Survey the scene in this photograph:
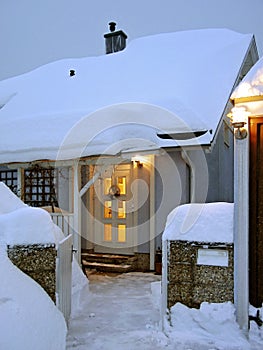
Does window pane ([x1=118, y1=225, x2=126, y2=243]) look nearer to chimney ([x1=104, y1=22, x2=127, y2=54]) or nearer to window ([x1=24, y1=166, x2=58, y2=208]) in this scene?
window ([x1=24, y1=166, x2=58, y2=208])

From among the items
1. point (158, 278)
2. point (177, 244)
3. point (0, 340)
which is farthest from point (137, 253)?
point (0, 340)

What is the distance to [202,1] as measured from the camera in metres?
67.4

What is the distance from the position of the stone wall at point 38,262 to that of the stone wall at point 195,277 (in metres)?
1.48

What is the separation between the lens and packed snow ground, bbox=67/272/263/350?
4.03 m

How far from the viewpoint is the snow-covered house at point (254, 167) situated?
14.1 ft

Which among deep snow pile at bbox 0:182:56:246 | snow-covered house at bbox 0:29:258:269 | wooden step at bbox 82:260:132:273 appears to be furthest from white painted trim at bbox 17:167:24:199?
deep snow pile at bbox 0:182:56:246

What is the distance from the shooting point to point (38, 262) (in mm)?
4129

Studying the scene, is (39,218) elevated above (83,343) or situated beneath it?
elevated above

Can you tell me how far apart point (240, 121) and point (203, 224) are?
1385 millimetres

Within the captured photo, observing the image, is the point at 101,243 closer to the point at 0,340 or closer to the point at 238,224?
the point at 238,224

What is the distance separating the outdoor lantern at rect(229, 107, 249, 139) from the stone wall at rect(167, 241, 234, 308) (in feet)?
4.58

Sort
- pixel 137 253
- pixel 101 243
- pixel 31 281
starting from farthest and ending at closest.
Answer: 1. pixel 101 243
2. pixel 137 253
3. pixel 31 281

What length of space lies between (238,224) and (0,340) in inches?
114

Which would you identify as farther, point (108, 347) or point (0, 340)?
point (108, 347)
